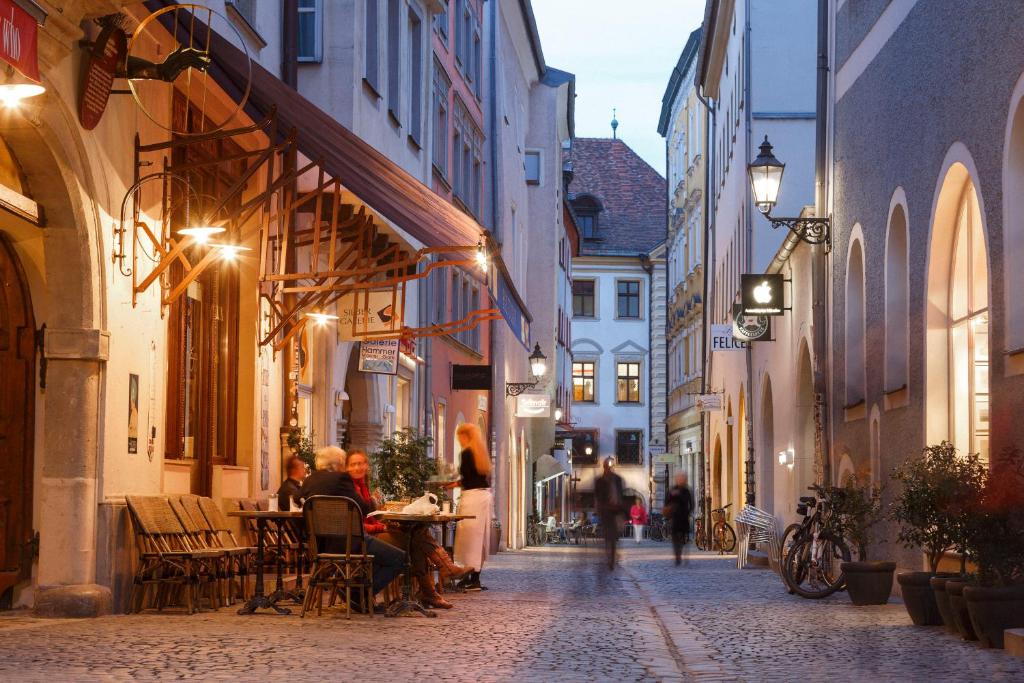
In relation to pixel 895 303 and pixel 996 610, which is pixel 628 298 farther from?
pixel 996 610

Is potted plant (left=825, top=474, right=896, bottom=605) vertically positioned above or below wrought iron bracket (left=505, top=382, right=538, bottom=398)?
below

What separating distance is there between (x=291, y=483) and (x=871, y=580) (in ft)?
18.0

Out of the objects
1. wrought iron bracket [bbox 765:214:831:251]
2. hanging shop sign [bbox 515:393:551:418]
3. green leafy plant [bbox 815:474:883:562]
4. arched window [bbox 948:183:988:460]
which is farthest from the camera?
hanging shop sign [bbox 515:393:551:418]

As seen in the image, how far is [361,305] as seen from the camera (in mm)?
22359

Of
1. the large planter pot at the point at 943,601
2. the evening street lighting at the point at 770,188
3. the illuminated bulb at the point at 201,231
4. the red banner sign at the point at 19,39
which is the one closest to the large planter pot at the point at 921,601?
the large planter pot at the point at 943,601

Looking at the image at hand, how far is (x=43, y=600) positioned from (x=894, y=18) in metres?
9.73

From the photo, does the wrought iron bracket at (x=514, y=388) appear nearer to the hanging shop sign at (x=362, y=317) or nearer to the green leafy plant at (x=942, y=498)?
the hanging shop sign at (x=362, y=317)

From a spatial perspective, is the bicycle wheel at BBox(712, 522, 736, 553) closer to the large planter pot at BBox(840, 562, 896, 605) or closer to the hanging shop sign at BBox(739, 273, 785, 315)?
the hanging shop sign at BBox(739, 273, 785, 315)

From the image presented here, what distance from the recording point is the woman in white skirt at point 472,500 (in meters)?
17.8

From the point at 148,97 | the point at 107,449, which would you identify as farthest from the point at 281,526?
the point at 148,97

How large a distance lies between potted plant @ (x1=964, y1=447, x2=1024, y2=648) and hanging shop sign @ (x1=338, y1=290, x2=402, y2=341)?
9339mm

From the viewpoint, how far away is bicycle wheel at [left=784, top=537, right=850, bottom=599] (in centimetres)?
1717

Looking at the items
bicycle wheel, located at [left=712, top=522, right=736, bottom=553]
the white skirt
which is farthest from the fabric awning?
bicycle wheel, located at [left=712, top=522, right=736, bottom=553]

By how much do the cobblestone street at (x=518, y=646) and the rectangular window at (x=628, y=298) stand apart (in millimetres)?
64203
